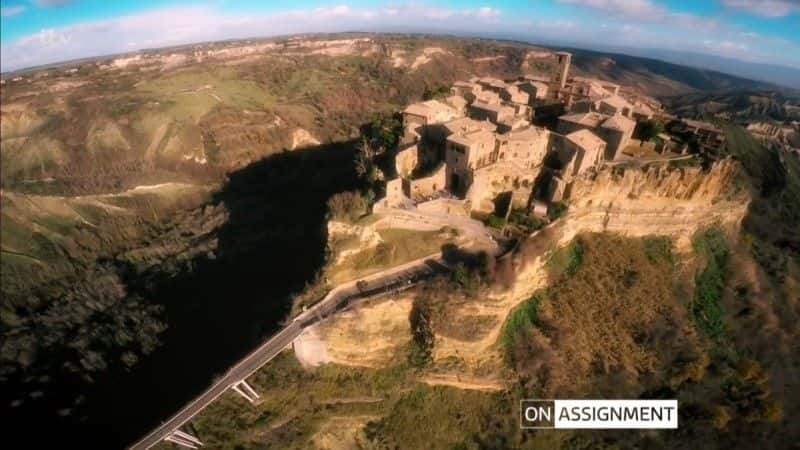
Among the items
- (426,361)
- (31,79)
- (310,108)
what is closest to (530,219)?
(426,361)

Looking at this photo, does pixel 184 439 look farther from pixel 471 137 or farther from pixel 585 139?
pixel 585 139

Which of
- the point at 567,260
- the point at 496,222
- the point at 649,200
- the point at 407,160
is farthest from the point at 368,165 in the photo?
the point at 649,200

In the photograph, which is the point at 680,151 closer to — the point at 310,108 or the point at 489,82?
the point at 489,82

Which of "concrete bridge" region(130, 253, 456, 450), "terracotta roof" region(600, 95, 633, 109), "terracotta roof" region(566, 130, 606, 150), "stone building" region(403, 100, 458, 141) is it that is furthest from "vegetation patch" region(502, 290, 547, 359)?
"terracotta roof" region(600, 95, 633, 109)

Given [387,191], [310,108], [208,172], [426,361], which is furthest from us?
[310,108]

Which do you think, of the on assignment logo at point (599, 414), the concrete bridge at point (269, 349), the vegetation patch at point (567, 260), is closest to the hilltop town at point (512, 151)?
the vegetation patch at point (567, 260)

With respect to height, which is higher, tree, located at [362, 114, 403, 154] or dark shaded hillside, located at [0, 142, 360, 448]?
tree, located at [362, 114, 403, 154]

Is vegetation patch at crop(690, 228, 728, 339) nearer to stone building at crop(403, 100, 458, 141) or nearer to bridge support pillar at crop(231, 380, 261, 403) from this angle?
stone building at crop(403, 100, 458, 141)
